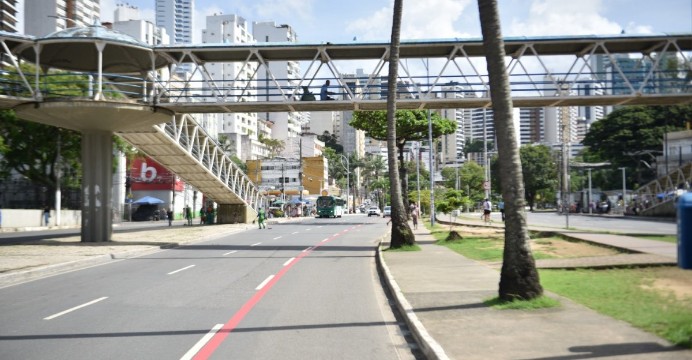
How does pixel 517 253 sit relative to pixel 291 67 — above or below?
below

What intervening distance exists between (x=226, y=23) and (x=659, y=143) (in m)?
109

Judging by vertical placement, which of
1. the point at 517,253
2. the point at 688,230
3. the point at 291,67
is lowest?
the point at 517,253

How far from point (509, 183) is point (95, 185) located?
21.7 m

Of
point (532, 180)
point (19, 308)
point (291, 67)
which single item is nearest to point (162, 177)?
point (532, 180)

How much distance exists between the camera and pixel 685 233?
5.80 m

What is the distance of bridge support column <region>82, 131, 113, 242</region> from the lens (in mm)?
26016

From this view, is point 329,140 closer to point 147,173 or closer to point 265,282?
point 147,173

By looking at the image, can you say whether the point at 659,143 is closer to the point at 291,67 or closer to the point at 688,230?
the point at 688,230

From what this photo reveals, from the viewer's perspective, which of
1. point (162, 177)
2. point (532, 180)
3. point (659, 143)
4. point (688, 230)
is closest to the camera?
point (688, 230)

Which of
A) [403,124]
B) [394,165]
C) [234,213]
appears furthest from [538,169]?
[394,165]

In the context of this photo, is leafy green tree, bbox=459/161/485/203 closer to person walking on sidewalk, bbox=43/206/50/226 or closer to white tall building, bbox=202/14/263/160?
white tall building, bbox=202/14/263/160

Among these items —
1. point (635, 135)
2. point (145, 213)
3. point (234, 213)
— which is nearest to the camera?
point (234, 213)

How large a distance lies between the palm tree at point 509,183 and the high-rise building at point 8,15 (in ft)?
321

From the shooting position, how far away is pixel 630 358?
19.8ft
